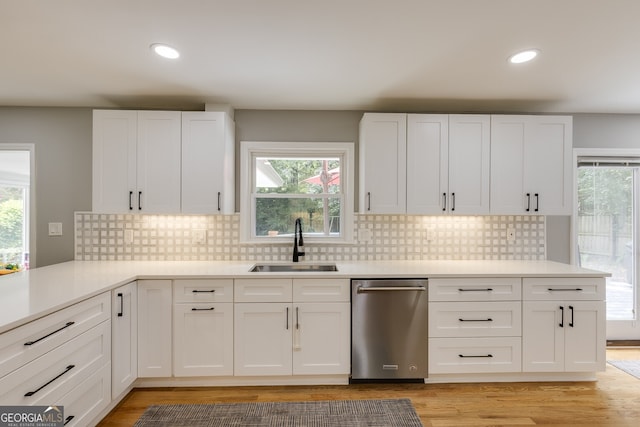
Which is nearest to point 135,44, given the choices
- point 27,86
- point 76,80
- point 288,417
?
point 76,80

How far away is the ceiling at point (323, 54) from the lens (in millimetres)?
1584

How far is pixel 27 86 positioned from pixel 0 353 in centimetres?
220

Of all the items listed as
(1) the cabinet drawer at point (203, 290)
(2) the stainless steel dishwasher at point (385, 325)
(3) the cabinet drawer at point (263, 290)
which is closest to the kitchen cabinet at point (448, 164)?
(2) the stainless steel dishwasher at point (385, 325)

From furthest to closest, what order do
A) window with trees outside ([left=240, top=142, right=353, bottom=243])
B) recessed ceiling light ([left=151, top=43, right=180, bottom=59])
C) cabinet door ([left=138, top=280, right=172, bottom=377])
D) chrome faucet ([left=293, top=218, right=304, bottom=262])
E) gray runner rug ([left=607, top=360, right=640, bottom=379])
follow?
window with trees outside ([left=240, top=142, right=353, bottom=243]), chrome faucet ([left=293, top=218, right=304, bottom=262]), gray runner rug ([left=607, top=360, right=640, bottom=379]), cabinet door ([left=138, top=280, right=172, bottom=377]), recessed ceiling light ([left=151, top=43, right=180, bottom=59])

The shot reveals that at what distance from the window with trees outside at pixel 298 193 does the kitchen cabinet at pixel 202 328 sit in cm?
82

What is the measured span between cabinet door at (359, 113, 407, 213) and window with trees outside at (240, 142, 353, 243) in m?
0.36

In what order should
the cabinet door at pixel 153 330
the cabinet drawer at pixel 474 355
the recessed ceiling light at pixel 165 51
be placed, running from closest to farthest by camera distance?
1. the recessed ceiling light at pixel 165 51
2. the cabinet door at pixel 153 330
3. the cabinet drawer at pixel 474 355

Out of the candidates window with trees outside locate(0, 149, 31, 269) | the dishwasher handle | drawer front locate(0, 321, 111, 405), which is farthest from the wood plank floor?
window with trees outside locate(0, 149, 31, 269)

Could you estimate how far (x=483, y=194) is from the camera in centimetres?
278

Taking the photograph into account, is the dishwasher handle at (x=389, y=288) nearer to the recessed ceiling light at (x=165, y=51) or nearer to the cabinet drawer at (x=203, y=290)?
the cabinet drawer at (x=203, y=290)

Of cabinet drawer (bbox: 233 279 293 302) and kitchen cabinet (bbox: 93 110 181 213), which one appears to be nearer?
cabinet drawer (bbox: 233 279 293 302)

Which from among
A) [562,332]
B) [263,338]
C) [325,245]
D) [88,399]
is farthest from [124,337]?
[562,332]

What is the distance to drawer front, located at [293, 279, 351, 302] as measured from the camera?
240 centimetres

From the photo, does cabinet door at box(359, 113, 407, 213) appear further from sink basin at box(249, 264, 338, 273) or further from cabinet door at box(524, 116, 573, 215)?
cabinet door at box(524, 116, 573, 215)
